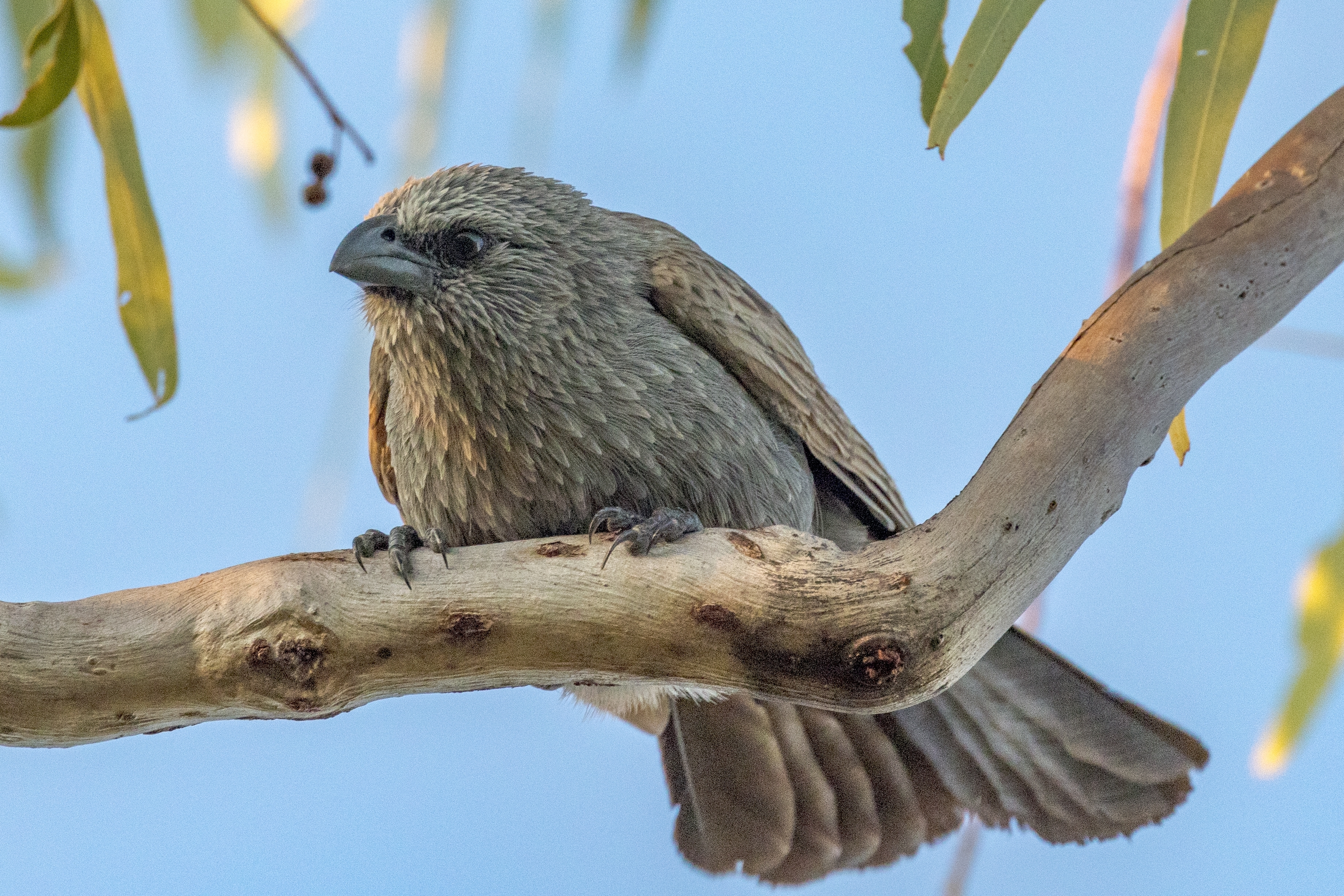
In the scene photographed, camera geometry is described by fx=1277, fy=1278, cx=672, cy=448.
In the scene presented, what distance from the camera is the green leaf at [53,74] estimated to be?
195 centimetres

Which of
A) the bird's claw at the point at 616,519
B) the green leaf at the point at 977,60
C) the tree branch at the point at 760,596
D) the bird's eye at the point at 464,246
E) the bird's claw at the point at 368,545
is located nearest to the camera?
the tree branch at the point at 760,596

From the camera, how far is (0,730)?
2219mm

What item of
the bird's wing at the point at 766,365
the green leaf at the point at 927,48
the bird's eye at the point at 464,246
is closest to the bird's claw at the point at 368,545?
the bird's eye at the point at 464,246

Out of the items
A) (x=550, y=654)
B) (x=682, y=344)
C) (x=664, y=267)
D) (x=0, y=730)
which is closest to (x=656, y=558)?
(x=550, y=654)

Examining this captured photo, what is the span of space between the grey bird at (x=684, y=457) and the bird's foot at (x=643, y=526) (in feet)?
0.05

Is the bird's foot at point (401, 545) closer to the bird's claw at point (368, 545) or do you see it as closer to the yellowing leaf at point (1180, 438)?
the bird's claw at point (368, 545)

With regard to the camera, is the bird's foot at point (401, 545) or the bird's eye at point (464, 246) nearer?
the bird's foot at point (401, 545)

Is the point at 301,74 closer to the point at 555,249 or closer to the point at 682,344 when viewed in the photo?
the point at 555,249

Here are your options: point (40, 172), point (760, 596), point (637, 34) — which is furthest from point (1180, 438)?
point (40, 172)

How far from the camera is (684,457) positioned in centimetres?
277

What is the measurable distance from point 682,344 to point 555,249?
1.24 ft

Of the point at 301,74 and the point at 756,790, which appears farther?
the point at 756,790

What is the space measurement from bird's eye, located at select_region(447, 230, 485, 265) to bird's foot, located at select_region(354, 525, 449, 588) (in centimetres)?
67

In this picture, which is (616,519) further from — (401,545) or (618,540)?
(401,545)
